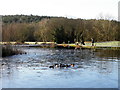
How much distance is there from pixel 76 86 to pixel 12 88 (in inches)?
128

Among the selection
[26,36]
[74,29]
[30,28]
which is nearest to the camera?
[74,29]

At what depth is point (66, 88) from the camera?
39.4ft

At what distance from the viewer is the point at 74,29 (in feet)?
227

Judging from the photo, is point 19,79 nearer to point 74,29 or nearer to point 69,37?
point 69,37

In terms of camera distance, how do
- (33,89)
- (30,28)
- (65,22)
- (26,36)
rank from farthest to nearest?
(30,28) → (26,36) → (65,22) → (33,89)

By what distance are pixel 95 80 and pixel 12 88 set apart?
4.86m

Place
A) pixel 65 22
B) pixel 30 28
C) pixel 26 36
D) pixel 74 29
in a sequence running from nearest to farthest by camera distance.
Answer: pixel 74 29
pixel 65 22
pixel 26 36
pixel 30 28

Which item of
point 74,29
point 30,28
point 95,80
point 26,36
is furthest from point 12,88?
point 30,28

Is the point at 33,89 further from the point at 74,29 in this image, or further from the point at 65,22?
the point at 65,22

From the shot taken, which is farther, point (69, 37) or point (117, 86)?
point (69, 37)

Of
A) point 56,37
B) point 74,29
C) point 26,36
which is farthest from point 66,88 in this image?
point 26,36

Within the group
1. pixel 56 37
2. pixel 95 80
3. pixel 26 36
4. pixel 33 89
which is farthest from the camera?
pixel 26 36

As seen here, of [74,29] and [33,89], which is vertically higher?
[74,29]

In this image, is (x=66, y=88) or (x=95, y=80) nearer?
(x=66, y=88)
